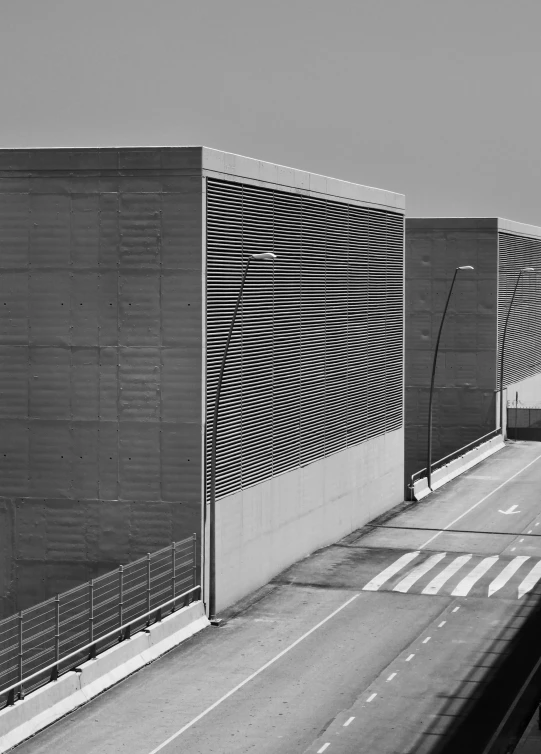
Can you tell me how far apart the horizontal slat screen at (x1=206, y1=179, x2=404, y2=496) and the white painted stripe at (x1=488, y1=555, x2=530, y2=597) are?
7499mm

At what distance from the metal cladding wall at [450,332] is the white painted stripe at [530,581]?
115 ft

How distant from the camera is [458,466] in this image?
6762 cm

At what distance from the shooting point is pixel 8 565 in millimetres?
37656

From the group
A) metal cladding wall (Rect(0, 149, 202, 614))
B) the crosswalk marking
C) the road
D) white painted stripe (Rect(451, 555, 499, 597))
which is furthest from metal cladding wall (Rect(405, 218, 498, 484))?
metal cladding wall (Rect(0, 149, 202, 614))

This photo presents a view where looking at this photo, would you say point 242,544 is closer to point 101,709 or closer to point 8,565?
point 8,565

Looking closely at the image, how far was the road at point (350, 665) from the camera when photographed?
2753 centimetres

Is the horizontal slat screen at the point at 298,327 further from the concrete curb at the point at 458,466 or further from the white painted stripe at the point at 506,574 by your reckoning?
the white painted stripe at the point at 506,574

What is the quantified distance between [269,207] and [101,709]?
17893 mm

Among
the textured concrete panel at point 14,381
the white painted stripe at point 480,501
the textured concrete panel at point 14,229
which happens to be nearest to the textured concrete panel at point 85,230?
the textured concrete panel at point 14,229

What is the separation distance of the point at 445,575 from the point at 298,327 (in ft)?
30.4

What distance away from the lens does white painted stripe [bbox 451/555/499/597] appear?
40.4m

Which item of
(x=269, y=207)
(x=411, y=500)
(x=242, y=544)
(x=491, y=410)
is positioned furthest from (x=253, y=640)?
(x=491, y=410)

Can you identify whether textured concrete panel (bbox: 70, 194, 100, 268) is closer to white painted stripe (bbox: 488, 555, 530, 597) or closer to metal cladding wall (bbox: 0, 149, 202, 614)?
metal cladding wall (bbox: 0, 149, 202, 614)

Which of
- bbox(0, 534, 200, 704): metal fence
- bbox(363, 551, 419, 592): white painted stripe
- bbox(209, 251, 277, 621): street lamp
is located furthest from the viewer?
bbox(363, 551, 419, 592): white painted stripe
